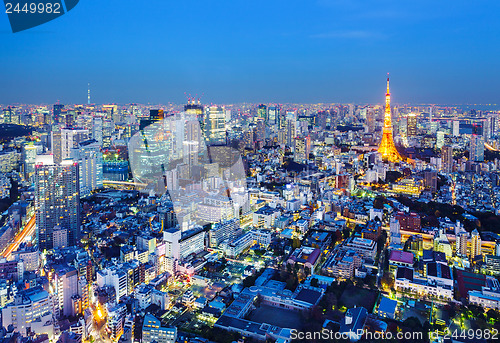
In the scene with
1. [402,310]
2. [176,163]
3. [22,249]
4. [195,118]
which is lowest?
[402,310]

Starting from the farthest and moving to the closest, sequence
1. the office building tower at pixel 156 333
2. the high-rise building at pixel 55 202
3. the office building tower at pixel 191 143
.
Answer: the office building tower at pixel 191 143 < the high-rise building at pixel 55 202 < the office building tower at pixel 156 333

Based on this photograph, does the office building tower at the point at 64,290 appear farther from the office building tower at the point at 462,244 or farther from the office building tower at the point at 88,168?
the office building tower at the point at 462,244

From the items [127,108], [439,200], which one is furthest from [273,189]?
[127,108]

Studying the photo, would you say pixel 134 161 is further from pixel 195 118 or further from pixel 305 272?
pixel 305 272

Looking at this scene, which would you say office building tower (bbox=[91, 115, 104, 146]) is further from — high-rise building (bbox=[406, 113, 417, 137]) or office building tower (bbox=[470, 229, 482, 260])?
high-rise building (bbox=[406, 113, 417, 137])

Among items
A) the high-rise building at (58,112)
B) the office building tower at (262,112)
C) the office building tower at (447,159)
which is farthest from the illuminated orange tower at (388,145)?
the high-rise building at (58,112)

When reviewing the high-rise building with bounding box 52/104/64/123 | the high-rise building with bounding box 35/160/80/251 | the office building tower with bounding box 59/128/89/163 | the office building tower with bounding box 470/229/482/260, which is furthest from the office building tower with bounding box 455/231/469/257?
the high-rise building with bounding box 52/104/64/123
